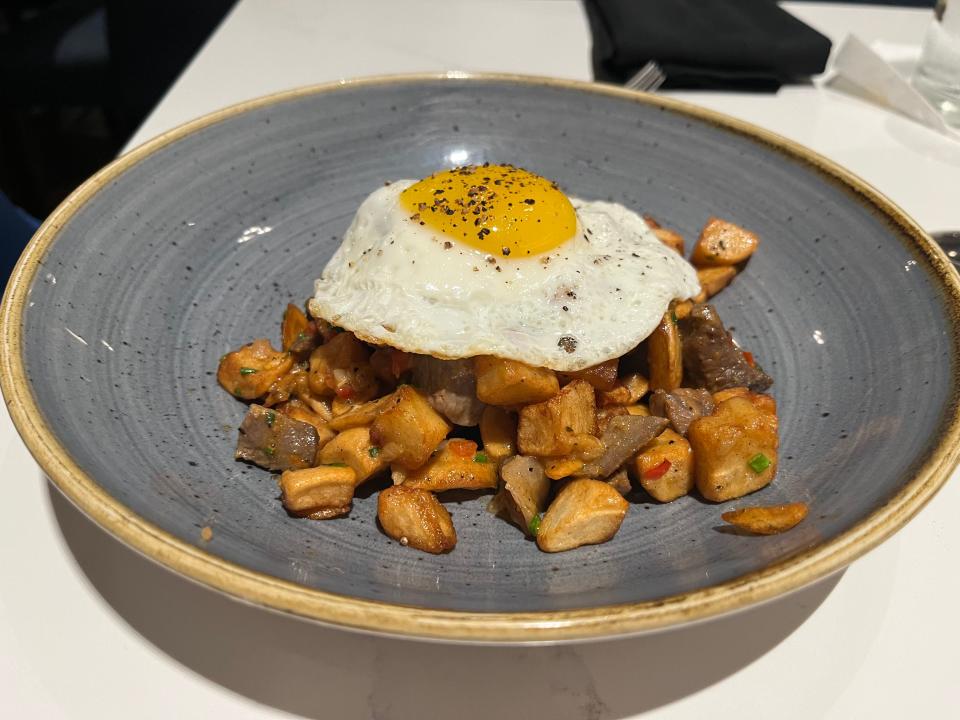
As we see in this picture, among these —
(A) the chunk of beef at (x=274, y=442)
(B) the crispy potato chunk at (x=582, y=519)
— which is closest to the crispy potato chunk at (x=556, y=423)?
(B) the crispy potato chunk at (x=582, y=519)

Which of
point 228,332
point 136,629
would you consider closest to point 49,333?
point 228,332

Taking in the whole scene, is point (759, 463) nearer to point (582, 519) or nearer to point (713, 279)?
point (582, 519)

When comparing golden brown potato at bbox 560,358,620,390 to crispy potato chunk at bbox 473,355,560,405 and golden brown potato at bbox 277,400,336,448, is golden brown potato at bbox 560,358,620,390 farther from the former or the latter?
golden brown potato at bbox 277,400,336,448

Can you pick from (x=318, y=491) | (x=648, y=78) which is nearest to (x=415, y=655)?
(x=318, y=491)

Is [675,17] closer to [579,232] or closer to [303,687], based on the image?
[579,232]

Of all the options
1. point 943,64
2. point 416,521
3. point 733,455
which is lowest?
point 416,521

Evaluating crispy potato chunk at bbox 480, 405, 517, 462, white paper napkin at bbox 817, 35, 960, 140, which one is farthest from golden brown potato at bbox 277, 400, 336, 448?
white paper napkin at bbox 817, 35, 960, 140

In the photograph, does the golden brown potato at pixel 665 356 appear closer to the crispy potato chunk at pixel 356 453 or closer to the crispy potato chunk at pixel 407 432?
the crispy potato chunk at pixel 407 432
